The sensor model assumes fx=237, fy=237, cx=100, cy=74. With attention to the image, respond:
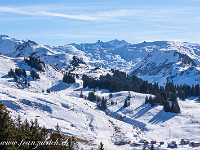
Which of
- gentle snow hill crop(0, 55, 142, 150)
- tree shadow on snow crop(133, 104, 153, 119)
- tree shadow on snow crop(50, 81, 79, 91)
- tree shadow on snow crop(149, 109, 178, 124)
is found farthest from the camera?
tree shadow on snow crop(50, 81, 79, 91)

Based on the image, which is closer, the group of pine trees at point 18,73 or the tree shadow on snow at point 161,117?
the tree shadow on snow at point 161,117

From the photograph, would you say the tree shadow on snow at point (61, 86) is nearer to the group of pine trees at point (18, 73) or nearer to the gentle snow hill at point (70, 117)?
the group of pine trees at point (18, 73)

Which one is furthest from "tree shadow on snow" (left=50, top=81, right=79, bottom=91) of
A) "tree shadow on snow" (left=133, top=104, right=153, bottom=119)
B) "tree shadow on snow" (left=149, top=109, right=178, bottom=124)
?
"tree shadow on snow" (left=149, top=109, right=178, bottom=124)

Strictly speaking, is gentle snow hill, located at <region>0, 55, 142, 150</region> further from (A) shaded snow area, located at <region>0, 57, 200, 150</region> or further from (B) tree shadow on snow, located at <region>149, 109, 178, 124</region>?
(B) tree shadow on snow, located at <region>149, 109, 178, 124</region>

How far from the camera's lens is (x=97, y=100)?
139000mm

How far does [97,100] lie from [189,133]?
57655 mm

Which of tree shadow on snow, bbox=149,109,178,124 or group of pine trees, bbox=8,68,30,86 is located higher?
group of pine trees, bbox=8,68,30,86

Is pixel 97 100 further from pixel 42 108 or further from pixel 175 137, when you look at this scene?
pixel 175 137

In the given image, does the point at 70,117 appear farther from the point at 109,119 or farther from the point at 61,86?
the point at 61,86

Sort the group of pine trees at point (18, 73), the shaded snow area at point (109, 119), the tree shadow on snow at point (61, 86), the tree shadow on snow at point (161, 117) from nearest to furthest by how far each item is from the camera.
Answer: the shaded snow area at point (109, 119) < the tree shadow on snow at point (161, 117) < the group of pine trees at point (18, 73) < the tree shadow on snow at point (61, 86)

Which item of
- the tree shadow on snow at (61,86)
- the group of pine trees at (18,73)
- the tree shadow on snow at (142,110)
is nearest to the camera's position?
the tree shadow on snow at (142,110)

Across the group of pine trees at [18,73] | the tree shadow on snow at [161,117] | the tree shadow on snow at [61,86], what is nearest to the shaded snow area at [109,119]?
the tree shadow on snow at [161,117]

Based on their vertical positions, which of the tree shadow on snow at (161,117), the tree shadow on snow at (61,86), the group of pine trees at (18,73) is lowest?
the tree shadow on snow at (161,117)

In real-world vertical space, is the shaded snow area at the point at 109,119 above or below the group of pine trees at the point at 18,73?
below
